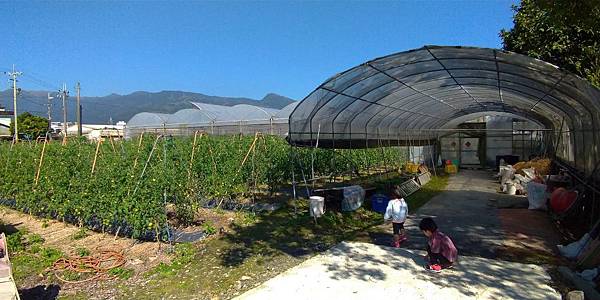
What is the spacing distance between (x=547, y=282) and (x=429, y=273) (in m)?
1.40

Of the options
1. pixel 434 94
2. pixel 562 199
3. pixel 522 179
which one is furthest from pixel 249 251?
pixel 522 179

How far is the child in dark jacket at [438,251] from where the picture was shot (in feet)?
17.5

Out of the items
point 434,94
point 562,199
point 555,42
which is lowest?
point 562,199

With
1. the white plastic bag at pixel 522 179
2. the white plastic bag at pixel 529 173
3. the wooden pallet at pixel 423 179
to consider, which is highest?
the white plastic bag at pixel 529 173

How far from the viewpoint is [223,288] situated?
499 cm

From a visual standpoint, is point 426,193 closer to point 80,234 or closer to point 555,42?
point 555,42

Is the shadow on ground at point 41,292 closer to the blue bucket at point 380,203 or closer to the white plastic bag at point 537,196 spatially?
the blue bucket at point 380,203

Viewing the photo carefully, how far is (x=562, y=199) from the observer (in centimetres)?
821

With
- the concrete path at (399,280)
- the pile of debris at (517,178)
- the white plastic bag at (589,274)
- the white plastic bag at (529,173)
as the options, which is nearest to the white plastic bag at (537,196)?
the pile of debris at (517,178)

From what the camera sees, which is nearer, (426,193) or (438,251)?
(438,251)

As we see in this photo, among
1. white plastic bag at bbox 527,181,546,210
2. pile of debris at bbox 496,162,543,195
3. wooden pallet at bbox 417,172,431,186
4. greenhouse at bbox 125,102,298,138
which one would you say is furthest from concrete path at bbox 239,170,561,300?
greenhouse at bbox 125,102,298,138

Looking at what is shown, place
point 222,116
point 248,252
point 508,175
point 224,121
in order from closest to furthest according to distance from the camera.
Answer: point 248,252, point 508,175, point 224,121, point 222,116

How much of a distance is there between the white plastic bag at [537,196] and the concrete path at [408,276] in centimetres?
263

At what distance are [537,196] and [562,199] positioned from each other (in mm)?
1223
